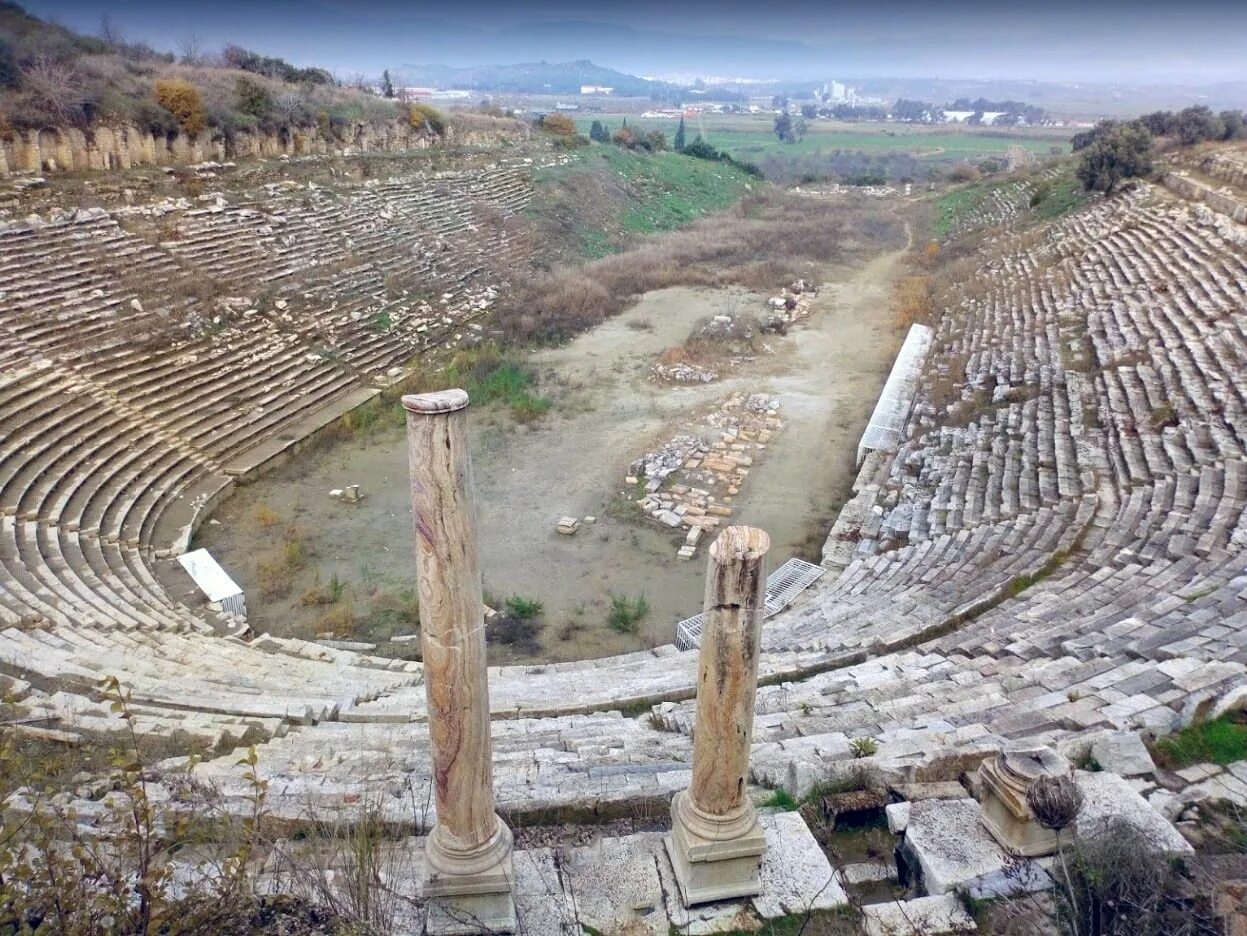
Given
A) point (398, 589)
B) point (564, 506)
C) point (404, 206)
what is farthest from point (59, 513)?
point (404, 206)

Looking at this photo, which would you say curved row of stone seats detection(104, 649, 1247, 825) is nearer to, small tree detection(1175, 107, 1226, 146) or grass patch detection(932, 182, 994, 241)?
small tree detection(1175, 107, 1226, 146)

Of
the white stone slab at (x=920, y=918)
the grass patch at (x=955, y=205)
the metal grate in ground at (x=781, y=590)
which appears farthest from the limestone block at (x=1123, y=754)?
the grass patch at (x=955, y=205)

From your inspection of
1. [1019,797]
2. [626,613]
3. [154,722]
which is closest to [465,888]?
[1019,797]

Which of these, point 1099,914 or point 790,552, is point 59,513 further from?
point 1099,914

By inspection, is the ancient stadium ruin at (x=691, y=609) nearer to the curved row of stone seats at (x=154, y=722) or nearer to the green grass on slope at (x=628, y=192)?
the curved row of stone seats at (x=154, y=722)

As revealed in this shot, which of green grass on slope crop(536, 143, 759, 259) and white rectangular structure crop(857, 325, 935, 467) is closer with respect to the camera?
white rectangular structure crop(857, 325, 935, 467)

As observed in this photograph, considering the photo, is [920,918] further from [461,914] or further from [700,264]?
[700,264]

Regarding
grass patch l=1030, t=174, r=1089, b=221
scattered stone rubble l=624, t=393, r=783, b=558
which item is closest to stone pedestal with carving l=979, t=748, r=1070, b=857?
scattered stone rubble l=624, t=393, r=783, b=558

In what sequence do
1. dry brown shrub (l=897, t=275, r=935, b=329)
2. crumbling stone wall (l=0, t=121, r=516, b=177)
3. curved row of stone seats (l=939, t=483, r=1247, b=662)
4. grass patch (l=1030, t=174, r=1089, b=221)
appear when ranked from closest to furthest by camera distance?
curved row of stone seats (l=939, t=483, r=1247, b=662) < crumbling stone wall (l=0, t=121, r=516, b=177) < dry brown shrub (l=897, t=275, r=935, b=329) < grass patch (l=1030, t=174, r=1089, b=221)
